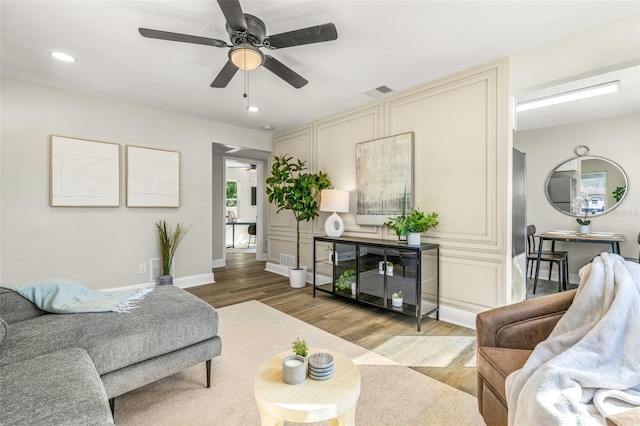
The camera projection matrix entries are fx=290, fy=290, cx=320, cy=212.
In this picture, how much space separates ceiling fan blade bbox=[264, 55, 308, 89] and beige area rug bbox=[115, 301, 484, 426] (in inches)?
85.7

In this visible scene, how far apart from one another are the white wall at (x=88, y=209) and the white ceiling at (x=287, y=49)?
31 cm

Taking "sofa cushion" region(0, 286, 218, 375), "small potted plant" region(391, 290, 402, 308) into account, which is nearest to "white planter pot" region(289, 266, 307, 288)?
"small potted plant" region(391, 290, 402, 308)

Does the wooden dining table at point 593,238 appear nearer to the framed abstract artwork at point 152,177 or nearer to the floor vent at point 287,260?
the floor vent at point 287,260

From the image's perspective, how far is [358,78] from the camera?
3.01 m

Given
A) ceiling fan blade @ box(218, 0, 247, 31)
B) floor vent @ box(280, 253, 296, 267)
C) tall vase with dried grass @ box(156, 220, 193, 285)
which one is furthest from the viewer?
floor vent @ box(280, 253, 296, 267)

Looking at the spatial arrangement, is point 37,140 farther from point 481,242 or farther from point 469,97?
point 481,242

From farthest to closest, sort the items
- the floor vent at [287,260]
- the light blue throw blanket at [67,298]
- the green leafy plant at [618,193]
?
the floor vent at [287,260] → the green leafy plant at [618,193] → the light blue throw blanket at [67,298]

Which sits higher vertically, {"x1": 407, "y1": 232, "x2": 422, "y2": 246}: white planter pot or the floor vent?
{"x1": 407, "y1": 232, "x2": 422, "y2": 246}: white planter pot

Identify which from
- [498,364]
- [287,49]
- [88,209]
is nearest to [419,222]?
[498,364]

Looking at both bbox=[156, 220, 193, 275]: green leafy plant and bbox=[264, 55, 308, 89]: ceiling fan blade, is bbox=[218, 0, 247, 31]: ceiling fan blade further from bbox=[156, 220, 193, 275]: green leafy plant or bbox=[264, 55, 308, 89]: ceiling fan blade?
bbox=[156, 220, 193, 275]: green leafy plant

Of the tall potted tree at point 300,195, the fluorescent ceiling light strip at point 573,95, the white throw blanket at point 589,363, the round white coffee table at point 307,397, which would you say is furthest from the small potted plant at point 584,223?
the round white coffee table at point 307,397

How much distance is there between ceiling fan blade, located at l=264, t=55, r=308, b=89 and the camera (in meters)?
2.16

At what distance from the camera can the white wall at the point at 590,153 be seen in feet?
12.9

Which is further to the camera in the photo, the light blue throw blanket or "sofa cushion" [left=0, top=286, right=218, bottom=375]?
the light blue throw blanket
